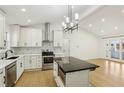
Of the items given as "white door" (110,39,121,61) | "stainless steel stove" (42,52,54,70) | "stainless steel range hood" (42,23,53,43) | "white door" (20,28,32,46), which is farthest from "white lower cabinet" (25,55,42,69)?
"white door" (110,39,121,61)

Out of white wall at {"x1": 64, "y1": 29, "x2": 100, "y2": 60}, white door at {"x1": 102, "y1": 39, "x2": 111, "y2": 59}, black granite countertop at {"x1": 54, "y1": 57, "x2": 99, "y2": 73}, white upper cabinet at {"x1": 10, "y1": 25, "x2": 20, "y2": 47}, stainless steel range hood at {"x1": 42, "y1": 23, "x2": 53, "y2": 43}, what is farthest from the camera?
white door at {"x1": 102, "y1": 39, "x2": 111, "y2": 59}

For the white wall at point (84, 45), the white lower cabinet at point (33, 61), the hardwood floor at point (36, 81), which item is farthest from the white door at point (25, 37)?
the white wall at point (84, 45)

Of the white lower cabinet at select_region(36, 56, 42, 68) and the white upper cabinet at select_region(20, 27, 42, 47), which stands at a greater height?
the white upper cabinet at select_region(20, 27, 42, 47)

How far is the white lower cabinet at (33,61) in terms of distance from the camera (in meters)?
5.96

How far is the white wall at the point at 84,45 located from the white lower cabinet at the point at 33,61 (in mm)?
3625

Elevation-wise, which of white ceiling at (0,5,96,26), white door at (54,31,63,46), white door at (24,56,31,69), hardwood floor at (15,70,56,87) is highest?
white ceiling at (0,5,96,26)

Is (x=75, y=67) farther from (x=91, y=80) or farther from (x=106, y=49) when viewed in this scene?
(x=106, y=49)

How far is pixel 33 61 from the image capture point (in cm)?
605

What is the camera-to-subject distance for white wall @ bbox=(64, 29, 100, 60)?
30.6 ft

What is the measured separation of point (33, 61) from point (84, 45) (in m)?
5.09

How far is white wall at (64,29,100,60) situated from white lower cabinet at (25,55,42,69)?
3625 mm

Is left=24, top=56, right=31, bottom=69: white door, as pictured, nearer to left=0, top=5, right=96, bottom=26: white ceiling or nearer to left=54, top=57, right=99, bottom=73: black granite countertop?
left=0, top=5, right=96, bottom=26: white ceiling
